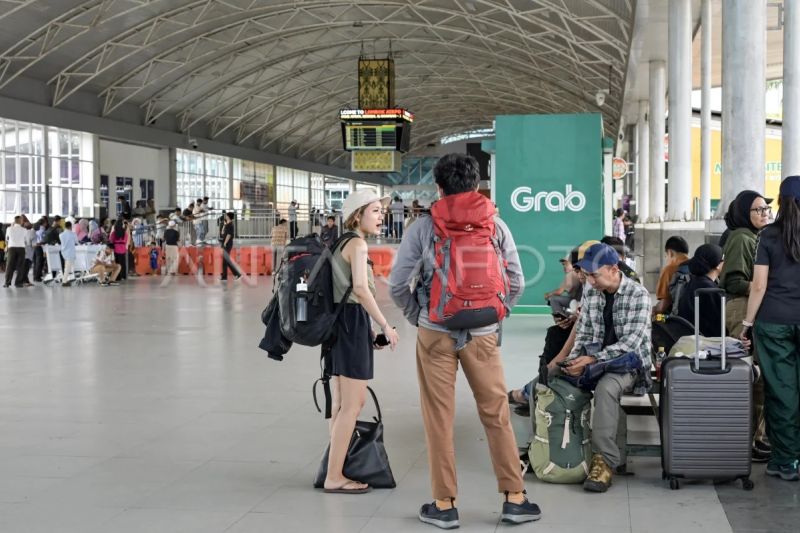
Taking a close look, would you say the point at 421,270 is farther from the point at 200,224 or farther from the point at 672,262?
the point at 200,224

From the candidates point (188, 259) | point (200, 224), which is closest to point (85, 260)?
point (188, 259)

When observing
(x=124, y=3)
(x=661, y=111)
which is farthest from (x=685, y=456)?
(x=124, y=3)

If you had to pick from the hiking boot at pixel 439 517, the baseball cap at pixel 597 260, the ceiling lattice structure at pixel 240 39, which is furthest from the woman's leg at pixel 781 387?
the ceiling lattice structure at pixel 240 39

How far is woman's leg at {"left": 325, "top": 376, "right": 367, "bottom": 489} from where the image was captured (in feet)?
17.3

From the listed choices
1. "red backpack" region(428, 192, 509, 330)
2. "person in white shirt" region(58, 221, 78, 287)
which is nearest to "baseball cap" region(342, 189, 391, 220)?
"red backpack" region(428, 192, 509, 330)

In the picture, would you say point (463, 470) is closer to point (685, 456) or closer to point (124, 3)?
point (685, 456)

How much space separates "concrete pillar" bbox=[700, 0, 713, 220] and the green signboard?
7.89 metres

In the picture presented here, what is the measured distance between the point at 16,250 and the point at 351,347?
801 inches

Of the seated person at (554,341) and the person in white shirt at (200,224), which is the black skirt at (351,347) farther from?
the person in white shirt at (200,224)

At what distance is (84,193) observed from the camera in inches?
1654

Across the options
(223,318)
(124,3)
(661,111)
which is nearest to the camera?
(223,318)

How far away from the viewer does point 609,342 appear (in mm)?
5719

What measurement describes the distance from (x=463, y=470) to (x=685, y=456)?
1.27 metres

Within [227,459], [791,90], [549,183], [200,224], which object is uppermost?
[791,90]
